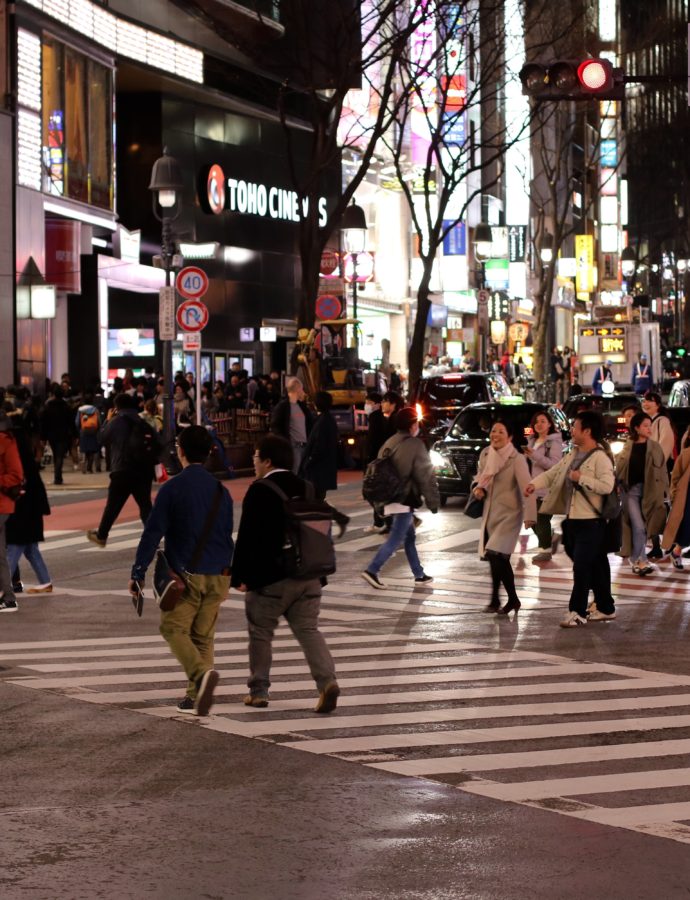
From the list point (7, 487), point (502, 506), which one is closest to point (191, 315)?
point (7, 487)

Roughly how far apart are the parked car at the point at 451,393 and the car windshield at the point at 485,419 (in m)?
5.94

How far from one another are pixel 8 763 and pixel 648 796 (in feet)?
10.7

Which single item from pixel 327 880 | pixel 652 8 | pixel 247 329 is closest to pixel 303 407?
pixel 327 880

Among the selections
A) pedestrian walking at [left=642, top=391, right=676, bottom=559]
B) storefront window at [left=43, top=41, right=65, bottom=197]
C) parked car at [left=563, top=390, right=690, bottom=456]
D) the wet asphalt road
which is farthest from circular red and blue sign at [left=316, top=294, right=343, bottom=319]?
the wet asphalt road

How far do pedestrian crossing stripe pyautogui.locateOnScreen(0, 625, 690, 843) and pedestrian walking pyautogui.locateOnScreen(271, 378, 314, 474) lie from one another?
30.7 feet

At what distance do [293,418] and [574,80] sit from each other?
682cm

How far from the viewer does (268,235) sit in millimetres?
55281

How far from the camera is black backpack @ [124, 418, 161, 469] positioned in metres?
18.3

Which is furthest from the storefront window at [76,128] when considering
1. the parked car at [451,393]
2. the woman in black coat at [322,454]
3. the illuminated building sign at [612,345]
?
the illuminated building sign at [612,345]

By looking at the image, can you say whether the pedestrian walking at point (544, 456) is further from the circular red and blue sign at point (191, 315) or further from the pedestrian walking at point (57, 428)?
the pedestrian walking at point (57, 428)

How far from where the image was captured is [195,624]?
9766mm

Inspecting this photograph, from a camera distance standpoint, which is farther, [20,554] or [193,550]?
[20,554]

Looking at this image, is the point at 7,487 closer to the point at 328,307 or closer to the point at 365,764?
the point at 365,764

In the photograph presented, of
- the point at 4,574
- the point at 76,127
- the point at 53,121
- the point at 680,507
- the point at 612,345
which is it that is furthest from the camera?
the point at 612,345
